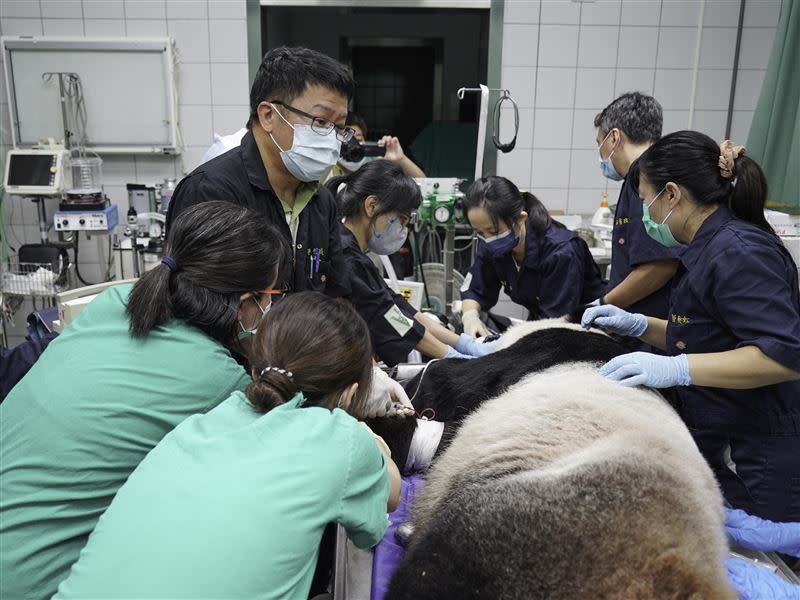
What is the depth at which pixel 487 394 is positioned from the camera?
164 centimetres

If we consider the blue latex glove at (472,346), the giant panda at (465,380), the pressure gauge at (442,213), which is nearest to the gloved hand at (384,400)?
the giant panda at (465,380)

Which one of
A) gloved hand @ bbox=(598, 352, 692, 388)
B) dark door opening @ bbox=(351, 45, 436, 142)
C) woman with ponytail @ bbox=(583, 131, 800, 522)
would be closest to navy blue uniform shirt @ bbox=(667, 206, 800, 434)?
woman with ponytail @ bbox=(583, 131, 800, 522)

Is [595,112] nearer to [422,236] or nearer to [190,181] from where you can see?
[422,236]

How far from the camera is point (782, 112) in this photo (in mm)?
3203

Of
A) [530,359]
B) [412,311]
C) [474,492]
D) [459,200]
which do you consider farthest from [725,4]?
[474,492]

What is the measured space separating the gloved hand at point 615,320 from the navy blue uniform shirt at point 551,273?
0.69 metres

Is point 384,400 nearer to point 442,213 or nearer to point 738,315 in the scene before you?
point 738,315

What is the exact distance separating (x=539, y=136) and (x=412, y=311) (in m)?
2.12

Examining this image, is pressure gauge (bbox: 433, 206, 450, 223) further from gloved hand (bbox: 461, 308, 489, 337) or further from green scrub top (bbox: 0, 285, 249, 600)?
green scrub top (bbox: 0, 285, 249, 600)

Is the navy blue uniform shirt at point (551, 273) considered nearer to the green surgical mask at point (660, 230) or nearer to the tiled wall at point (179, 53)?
the green surgical mask at point (660, 230)

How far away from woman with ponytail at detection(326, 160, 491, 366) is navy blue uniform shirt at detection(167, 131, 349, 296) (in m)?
0.13

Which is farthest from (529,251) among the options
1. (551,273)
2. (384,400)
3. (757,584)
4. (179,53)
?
(179,53)

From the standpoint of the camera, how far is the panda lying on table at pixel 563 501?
3.05 ft

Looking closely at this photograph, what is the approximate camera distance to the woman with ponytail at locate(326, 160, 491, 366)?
205cm
